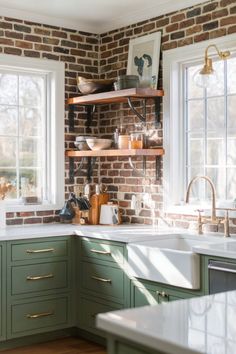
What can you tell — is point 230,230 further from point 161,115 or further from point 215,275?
point 161,115

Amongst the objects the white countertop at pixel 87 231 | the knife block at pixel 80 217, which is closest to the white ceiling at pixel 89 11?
the knife block at pixel 80 217

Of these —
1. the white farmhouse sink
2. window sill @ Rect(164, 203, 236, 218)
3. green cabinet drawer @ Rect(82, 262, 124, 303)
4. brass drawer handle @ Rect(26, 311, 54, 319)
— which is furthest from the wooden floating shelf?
brass drawer handle @ Rect(26, 311, 54, 319)

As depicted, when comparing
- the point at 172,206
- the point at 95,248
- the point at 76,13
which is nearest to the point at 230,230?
the point at 172,206

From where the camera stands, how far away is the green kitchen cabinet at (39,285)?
4332 mm

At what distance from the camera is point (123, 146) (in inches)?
193

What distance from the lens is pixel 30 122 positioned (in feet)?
17.3

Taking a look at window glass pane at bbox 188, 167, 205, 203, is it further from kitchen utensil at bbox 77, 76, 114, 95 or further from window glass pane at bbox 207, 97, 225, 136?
kitchen utensil at bbox 77, 76, 114, 95

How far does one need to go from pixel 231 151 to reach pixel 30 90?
1996 mm

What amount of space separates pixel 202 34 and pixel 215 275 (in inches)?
78.5

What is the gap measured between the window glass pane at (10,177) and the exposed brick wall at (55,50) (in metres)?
0.19

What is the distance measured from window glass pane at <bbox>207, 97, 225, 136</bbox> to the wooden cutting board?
4.13 ft

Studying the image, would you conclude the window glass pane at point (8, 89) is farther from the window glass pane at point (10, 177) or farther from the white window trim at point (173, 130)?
the white window trim at point (173, 130)

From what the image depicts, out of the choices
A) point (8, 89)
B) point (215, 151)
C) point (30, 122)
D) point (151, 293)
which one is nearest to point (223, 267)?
point (151, 293)

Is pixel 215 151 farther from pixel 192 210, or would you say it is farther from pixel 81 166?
pixel 81 166
